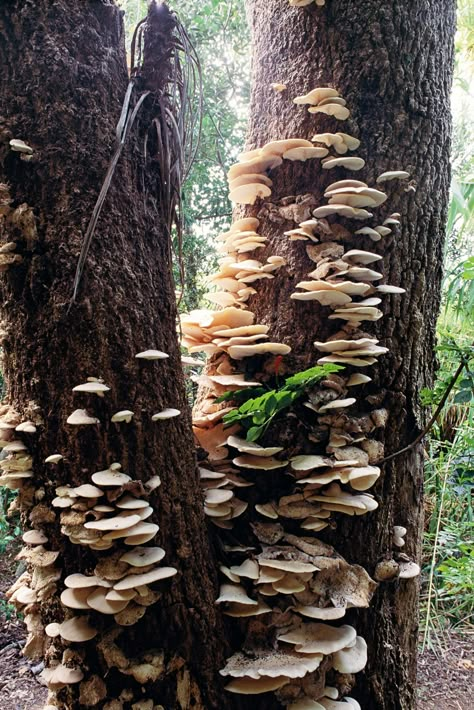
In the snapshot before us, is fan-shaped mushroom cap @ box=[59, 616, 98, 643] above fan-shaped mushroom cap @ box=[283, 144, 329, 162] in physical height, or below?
below

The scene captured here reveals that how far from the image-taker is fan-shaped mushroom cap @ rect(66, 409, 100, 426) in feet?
3.84

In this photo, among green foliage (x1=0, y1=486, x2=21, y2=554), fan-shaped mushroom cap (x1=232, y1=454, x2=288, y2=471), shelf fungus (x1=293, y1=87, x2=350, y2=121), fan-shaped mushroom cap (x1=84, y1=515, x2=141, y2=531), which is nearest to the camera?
fan-shaped mushroom cap (x1=84, y1=515, x2=141, y2=531)

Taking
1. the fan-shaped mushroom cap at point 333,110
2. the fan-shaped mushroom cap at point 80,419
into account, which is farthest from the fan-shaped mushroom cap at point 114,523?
the fan-shaped mushroom cap at point 333,110

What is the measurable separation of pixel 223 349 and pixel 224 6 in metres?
3.72

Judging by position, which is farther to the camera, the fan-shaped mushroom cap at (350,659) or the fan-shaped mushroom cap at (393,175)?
the fan-shaped mushroom cap at (393,175)

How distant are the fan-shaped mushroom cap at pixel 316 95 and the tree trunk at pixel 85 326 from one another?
0.67m

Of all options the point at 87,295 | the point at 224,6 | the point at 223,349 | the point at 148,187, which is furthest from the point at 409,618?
the point at 224,6

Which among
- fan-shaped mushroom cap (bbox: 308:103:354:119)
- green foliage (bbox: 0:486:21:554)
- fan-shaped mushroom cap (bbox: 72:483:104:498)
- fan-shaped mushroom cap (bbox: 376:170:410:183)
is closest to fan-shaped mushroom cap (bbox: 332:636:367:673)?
fan-shaped mushroom cap (bbox: 72:483:104:498)

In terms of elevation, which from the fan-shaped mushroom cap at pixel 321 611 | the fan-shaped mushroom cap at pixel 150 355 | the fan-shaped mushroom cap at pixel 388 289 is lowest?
the fan-shaped mushroom cap at pixel 321 611

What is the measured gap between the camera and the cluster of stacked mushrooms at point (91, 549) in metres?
1.18

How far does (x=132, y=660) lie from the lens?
1279mm

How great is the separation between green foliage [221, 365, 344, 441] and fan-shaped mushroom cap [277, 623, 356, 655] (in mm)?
567

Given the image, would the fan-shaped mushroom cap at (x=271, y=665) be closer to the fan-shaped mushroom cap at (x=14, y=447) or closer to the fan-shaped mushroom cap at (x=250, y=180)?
the fan-shaped mushroom cap at (x=14, y=447)

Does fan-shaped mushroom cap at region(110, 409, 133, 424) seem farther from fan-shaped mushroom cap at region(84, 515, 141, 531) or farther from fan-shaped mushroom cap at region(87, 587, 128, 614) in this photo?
fan-shaped mushroom cap at region(87, 587, 128, 614)
